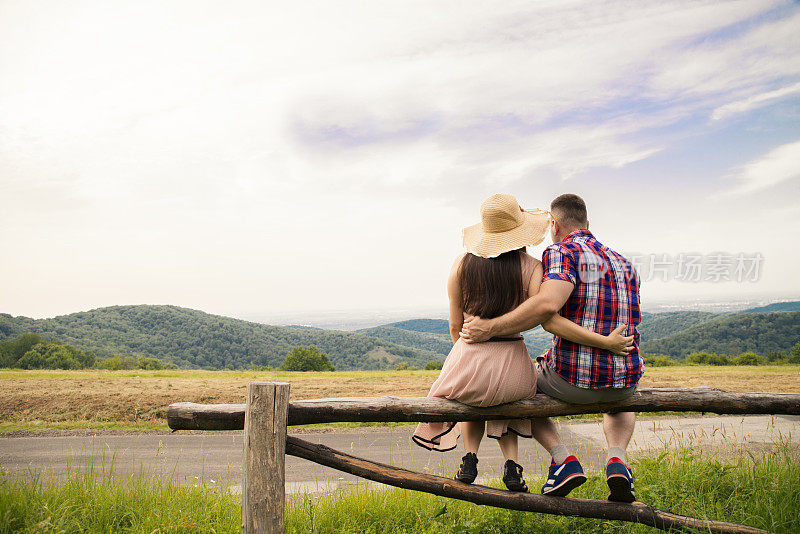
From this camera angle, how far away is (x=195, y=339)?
108812mm

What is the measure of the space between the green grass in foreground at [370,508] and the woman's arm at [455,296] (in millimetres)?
1567

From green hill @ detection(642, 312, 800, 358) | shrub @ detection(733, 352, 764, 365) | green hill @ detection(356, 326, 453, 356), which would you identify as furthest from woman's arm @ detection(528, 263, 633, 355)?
green hill @ detection(356, 326, 453, 356)

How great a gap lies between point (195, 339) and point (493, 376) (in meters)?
118

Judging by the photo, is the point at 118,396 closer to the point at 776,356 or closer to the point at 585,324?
the point at 585,324


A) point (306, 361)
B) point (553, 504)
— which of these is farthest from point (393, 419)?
point (306, 361)

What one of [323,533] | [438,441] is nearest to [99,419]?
[323,533]

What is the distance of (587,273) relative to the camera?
3.26 m

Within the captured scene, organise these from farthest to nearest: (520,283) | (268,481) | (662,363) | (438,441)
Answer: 1. (662,363)
2. (438,441)
3. (520,283)
4. (268,481)

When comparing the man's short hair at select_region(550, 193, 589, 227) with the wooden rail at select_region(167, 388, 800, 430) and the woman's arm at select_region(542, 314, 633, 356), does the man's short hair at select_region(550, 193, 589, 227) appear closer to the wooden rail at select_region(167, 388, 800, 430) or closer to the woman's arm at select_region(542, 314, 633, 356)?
the woman's arm at select_region(542, 314, 633, 356)

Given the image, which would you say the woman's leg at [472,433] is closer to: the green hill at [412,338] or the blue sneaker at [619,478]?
the blue sneaker at [619,478]

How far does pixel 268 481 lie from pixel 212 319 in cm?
13813

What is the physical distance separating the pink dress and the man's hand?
0.26 ft

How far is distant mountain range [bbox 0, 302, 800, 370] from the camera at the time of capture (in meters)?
63.2

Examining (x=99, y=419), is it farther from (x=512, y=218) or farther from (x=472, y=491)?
(x=512, y=218)
